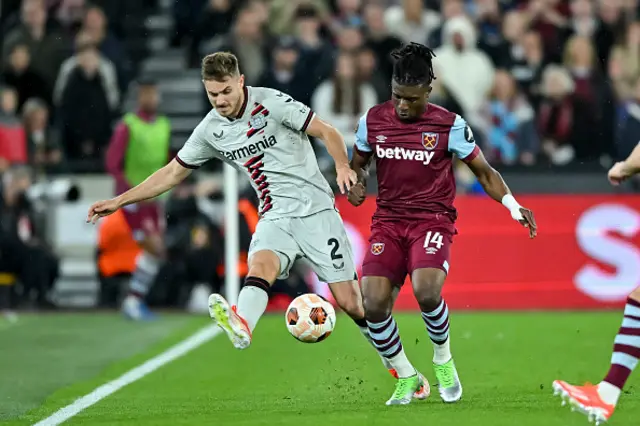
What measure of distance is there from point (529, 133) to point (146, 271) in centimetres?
511

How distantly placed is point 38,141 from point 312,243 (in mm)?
9866

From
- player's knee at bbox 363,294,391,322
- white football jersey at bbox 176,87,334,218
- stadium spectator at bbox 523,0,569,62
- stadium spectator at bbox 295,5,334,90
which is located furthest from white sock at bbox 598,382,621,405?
stadium spectator at bbox 523,0,569,62

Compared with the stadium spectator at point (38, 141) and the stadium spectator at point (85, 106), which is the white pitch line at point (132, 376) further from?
the stadium spectator at point (85, 106)

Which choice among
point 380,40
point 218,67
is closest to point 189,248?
point 380,40

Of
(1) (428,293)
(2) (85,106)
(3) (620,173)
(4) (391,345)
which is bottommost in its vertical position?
(2) (85,106)

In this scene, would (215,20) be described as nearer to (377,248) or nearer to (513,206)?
(377,248)

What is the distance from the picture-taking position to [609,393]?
7207 millimetres

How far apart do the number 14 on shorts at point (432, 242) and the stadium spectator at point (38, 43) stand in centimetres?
1185

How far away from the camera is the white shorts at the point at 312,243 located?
906 centimetres

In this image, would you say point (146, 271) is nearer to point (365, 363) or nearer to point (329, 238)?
point (365, 363)

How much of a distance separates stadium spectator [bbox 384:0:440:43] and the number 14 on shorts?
10368 millimetres

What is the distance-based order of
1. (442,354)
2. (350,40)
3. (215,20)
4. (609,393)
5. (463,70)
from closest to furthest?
(609,393), (442,354), (350,40), (463,70), (215,20)

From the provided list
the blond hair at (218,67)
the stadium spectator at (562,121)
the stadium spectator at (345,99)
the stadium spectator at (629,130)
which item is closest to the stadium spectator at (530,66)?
the stadium spectator at (562,121)

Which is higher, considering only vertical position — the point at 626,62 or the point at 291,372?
the point at 626,62
